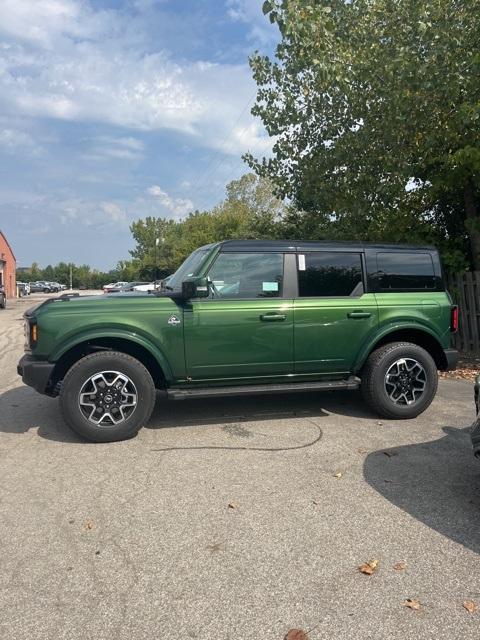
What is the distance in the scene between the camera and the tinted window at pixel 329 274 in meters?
5.59

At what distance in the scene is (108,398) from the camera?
16.1ft

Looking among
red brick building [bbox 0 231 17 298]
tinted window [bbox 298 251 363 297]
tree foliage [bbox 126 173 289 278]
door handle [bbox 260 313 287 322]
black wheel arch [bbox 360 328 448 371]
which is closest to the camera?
door handle [bbox 260 313 287 322]

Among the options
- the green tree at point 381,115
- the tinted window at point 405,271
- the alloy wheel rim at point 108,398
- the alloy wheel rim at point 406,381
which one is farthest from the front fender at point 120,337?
the green tree at point 381,115

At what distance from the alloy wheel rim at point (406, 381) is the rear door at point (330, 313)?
0.47 meters

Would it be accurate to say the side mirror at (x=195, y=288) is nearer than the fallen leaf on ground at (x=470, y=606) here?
No

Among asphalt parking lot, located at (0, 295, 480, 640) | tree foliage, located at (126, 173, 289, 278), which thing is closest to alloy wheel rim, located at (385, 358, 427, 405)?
asphalt parking lot, located at (0, 295, 480, 640)

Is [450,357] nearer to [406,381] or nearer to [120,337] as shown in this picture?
[406,381]

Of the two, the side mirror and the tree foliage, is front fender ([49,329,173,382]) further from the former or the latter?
the tree foliage

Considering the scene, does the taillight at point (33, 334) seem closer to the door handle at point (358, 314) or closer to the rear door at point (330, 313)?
the rear door at point (330, 313)

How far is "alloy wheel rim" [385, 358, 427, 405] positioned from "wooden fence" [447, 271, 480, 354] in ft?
16.3

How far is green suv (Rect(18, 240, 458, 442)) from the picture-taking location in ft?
16.1

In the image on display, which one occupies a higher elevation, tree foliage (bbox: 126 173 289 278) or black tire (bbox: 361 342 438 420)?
tree foliage (bbox: 126 173 289 278)

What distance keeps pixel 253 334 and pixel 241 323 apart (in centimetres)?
17

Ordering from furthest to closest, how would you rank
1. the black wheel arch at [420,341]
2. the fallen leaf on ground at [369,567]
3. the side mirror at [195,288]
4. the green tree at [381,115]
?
the green tree at [381,115], the black wheel arch at [420,341], the side mirror at [195,288], the fallen leaf on ground at [369,567]
